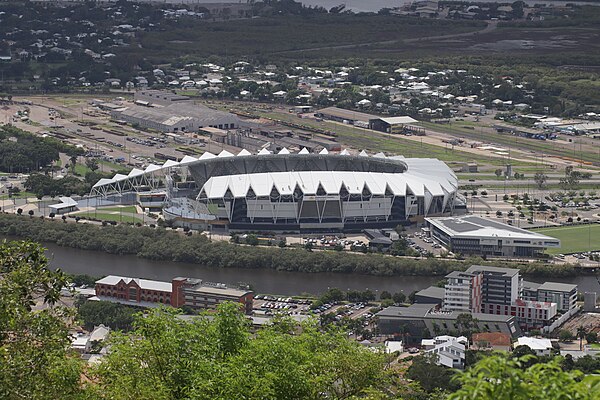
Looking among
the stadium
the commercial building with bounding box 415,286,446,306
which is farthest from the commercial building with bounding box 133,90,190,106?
the commercial building with bounding box 415,286,446,306

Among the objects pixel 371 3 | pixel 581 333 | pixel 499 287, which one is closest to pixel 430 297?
pixel 499 287

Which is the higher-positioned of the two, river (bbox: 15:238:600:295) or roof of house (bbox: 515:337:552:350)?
roof of house (bbox: 515:337:552:350)

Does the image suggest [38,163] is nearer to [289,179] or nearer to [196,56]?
[289,179]

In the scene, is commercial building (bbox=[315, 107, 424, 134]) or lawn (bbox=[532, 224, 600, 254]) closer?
lawn (bbox=[532, 224, 600, 254])

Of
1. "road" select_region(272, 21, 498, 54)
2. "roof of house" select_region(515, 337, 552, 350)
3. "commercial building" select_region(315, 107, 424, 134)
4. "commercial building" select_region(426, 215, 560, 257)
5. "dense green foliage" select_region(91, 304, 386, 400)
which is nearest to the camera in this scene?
"dense green foliage" select_region(91, 304, 386, 400)

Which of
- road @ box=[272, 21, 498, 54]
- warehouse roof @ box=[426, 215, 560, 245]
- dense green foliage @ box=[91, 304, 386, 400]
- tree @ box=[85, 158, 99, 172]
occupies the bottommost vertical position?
road @ box=[272, 21, 498, 54]

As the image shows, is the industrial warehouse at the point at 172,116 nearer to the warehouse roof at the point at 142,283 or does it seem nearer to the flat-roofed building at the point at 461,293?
the warehouse roof at the point at 142,283

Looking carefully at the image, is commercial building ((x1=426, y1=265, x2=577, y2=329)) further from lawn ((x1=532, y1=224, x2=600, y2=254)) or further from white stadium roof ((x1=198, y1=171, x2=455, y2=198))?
white stadium roof ((x1=198, y1=171, x2=455, y2=198))
